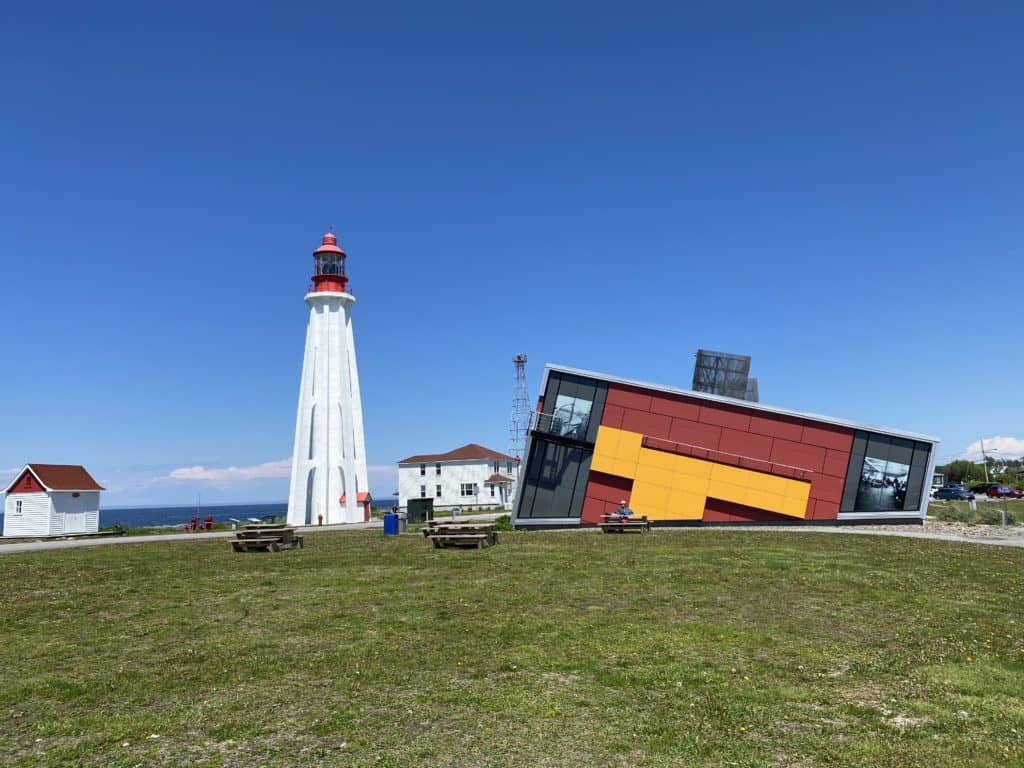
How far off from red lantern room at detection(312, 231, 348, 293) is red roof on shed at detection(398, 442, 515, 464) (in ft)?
111

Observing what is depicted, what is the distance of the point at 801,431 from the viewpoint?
3328 centimetres

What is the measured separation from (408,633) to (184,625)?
3925mm

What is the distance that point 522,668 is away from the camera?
856 cm

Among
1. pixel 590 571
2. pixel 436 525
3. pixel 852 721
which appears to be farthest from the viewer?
pixel 436 525

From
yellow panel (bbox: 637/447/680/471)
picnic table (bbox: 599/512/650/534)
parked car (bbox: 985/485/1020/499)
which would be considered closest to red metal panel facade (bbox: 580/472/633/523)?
yellow panel (bbox: 637/447/680/471)

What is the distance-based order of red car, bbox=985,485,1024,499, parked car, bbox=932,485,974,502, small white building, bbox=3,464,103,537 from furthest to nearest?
red car, bbox=985,485,1024,499, parked car, bbox=932,485,974,502, small white building, bbox=3,464,103,537

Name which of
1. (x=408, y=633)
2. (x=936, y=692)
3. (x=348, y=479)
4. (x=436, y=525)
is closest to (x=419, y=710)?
(x=408, y=633)

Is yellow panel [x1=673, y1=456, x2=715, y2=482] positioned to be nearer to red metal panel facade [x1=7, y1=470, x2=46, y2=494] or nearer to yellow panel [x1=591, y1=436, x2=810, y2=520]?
yellow panel [x1=591, y1=436, x2=810, y2=520]

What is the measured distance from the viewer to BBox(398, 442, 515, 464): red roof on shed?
8125 cm

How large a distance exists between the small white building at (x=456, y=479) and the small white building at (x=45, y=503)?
40.1 meters

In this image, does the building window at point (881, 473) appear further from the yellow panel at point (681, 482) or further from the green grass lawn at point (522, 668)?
the green grass lawn at point (522, 668)

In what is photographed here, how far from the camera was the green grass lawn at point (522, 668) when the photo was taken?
6.27 metres

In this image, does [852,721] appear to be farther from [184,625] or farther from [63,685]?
[184,625]

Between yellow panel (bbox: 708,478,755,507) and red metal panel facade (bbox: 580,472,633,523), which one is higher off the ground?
yellow panel (bbox: 708,478,755,507)
